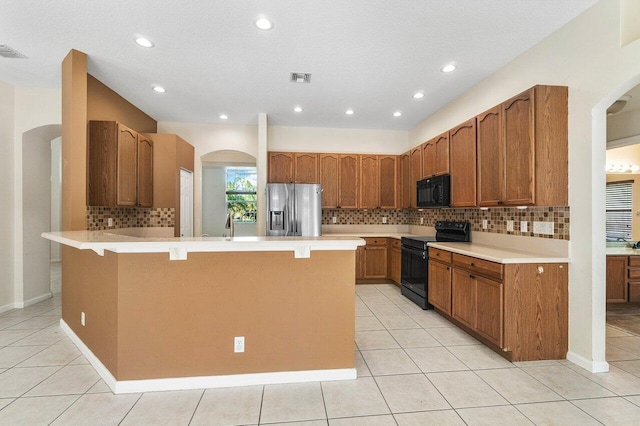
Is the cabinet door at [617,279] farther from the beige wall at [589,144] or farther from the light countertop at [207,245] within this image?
the light countertop at [207,245]

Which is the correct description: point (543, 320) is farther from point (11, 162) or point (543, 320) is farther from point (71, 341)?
point (11, 162)

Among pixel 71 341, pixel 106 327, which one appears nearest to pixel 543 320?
pixel 106 327

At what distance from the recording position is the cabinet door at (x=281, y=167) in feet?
17.5

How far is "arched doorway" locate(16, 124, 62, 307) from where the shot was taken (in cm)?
398

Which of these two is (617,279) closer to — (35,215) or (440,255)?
(440,255)

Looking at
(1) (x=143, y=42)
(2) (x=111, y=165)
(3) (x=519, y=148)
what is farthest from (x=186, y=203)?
(3) (x=519, y=148)

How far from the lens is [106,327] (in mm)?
2227

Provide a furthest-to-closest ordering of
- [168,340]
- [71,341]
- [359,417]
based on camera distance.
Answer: [71,341], [168,340], [359,417]

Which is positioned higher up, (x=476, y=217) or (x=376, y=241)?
(x=476, y=217)

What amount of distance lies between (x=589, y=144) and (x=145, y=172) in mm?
5202

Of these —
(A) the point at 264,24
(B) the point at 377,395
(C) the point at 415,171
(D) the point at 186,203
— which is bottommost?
(B) the point at 377,395

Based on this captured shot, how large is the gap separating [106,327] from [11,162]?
3.37 m

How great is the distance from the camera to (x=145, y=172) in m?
4.37

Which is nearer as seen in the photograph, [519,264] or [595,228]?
[595,228]
